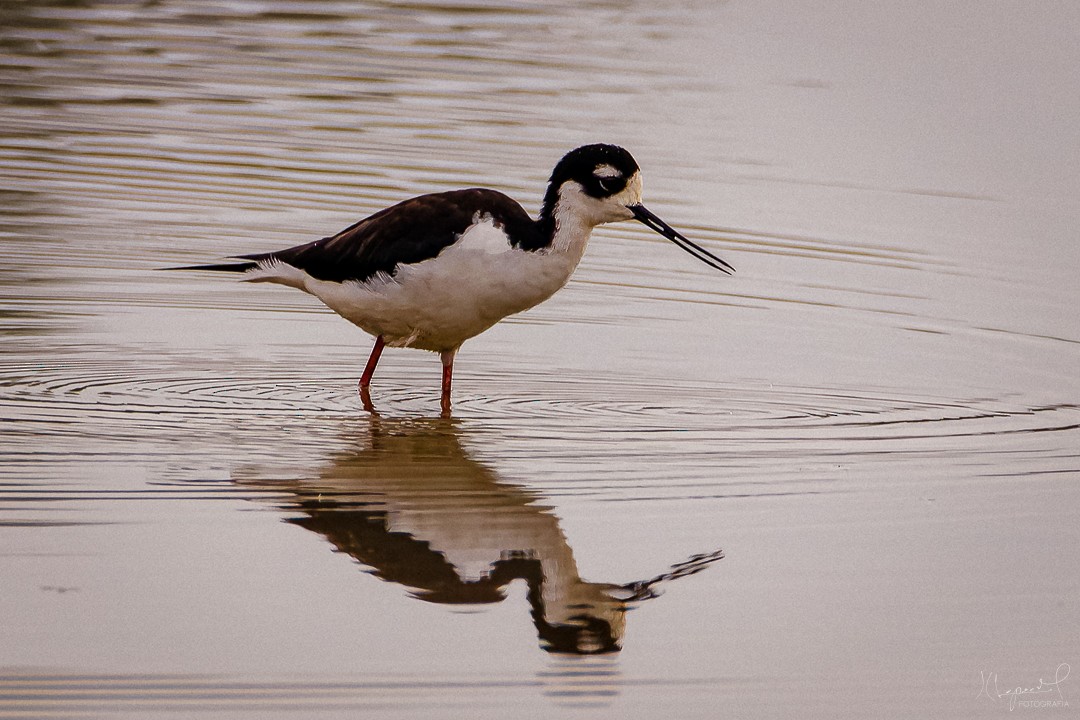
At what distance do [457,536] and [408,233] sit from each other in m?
2.39

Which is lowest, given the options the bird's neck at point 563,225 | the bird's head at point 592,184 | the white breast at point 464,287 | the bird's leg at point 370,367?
the bird's leg at point 370,367

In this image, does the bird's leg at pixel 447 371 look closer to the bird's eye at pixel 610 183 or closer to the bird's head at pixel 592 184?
the bird's head at pixel 592 184

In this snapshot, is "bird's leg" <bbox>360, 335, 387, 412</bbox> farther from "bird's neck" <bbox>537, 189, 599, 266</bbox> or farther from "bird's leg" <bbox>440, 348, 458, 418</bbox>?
"bird's neck" <bbox>537, 189, 599, 266</bbox>

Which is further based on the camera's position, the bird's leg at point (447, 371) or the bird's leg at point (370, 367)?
the bird's leg at point (370, 367)

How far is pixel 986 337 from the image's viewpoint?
31.9 feet

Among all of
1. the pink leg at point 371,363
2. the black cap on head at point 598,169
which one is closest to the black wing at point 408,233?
the black cap on head at point 598,169

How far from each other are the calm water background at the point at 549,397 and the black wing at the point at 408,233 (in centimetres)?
61

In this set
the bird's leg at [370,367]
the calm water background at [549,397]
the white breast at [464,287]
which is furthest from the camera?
the bird's leg at [370,367]

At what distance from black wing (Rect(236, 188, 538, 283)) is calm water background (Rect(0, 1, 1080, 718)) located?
0.61 meters

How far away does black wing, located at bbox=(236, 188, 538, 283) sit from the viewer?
796cm

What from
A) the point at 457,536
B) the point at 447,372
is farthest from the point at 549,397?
the point at 457,536

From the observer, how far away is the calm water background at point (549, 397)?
5121mm

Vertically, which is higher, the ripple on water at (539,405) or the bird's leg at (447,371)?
the bird's leg at (447,371)

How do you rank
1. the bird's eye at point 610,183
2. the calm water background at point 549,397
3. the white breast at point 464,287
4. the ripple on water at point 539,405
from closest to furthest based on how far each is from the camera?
the calm water background at point 549,397, the ripple on water at point 539,405, the white breast at point 464,287, the bird's eye at point 610,183
